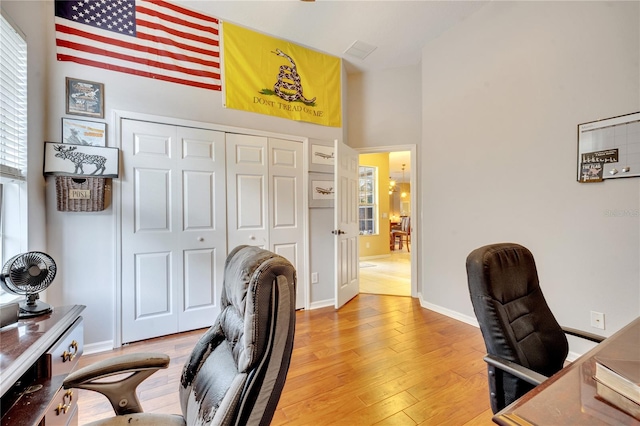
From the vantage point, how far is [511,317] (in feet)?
3.47

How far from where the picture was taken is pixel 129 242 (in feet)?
7.85

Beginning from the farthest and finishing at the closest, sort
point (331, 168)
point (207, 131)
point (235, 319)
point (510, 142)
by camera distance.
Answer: point (331, 168) < point (207, 131) < point (510, 142) < point (235, 319)

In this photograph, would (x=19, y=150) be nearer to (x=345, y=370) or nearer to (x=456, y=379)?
(x=345, y=370)

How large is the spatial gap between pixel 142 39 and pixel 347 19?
199cm

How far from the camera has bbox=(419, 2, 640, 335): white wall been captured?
1.90 meters

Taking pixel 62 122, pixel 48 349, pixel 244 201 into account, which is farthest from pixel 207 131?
pixel 48 349

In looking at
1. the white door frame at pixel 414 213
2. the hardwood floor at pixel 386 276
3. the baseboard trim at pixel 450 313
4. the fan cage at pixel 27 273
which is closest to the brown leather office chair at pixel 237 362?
the fan cage at pixel 27 273

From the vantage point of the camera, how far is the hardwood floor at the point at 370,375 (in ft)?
5.16

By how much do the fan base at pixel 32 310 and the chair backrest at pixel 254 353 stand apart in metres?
0.88

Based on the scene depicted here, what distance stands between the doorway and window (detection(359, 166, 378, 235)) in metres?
0.08

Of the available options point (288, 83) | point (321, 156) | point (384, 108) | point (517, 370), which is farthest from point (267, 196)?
point (517, 370)

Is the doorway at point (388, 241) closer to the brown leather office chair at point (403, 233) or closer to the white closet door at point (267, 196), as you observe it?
the brown leather office chair at point (403, 233)

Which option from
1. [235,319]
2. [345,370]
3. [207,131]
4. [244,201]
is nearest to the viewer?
[235,319]

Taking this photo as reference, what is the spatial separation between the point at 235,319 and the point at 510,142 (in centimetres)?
282
